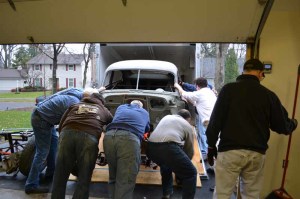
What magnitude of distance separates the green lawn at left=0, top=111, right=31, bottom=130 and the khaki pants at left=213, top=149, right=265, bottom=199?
9.72 metres

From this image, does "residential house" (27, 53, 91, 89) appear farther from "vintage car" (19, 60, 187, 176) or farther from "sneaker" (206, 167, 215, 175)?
"sneaker" (206, 167, 215, 175)

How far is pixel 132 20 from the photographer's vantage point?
3.50 meters

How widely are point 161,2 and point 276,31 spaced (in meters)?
1.52

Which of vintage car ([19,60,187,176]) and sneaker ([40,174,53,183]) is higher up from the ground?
vintage car ([19,60,187,176])

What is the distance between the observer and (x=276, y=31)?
374 centimetres

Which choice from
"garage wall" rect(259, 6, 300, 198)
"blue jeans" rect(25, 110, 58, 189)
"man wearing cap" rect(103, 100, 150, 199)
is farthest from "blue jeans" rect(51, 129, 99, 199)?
"garage wall" rect(259, 6, 300, 198)

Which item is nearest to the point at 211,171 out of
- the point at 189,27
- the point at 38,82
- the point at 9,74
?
the point at 189,27

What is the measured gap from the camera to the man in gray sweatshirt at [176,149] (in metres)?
4.00

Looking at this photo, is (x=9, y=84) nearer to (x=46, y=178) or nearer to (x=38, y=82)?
(x=38, y=82)

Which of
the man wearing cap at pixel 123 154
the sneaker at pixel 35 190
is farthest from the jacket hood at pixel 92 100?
the sneaker at pixel 35 190

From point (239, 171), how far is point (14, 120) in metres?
11.8

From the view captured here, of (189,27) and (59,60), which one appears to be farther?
(59,60)

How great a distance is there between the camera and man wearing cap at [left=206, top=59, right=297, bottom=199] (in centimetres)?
286

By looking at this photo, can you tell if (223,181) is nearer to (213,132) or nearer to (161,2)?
(213,132)
